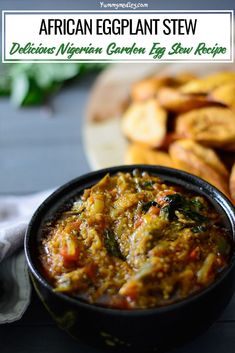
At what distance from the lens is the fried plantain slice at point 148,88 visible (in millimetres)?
3541

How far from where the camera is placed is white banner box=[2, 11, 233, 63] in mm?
3328

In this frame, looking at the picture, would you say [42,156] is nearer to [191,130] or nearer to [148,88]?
[148,88]

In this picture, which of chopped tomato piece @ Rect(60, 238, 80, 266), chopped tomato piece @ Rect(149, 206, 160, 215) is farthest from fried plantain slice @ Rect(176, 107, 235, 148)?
chopped tomato piece @ Rect(60, 238, 80, 266)

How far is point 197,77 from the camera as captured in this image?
388 centimetres

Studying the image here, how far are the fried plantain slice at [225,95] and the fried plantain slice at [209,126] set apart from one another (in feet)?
0.15

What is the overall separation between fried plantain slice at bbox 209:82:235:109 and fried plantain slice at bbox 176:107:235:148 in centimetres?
4

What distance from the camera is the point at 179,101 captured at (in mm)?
3166

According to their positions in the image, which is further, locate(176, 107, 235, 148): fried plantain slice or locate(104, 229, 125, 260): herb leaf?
locate(176, 107, 235, 148): fried plantain slice

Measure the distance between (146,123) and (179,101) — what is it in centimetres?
26

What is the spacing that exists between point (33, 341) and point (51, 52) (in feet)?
5.77

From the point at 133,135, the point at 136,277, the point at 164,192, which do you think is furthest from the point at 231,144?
the point at 136,277

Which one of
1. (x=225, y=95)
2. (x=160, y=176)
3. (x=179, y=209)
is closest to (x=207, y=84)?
(x=225, y=95)

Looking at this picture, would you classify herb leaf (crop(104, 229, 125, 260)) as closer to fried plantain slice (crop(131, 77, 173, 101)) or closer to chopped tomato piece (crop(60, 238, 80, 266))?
chopped tomato piece (crop(60, 238, 80, 266))

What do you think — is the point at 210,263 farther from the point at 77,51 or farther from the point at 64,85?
the point at 64,85
